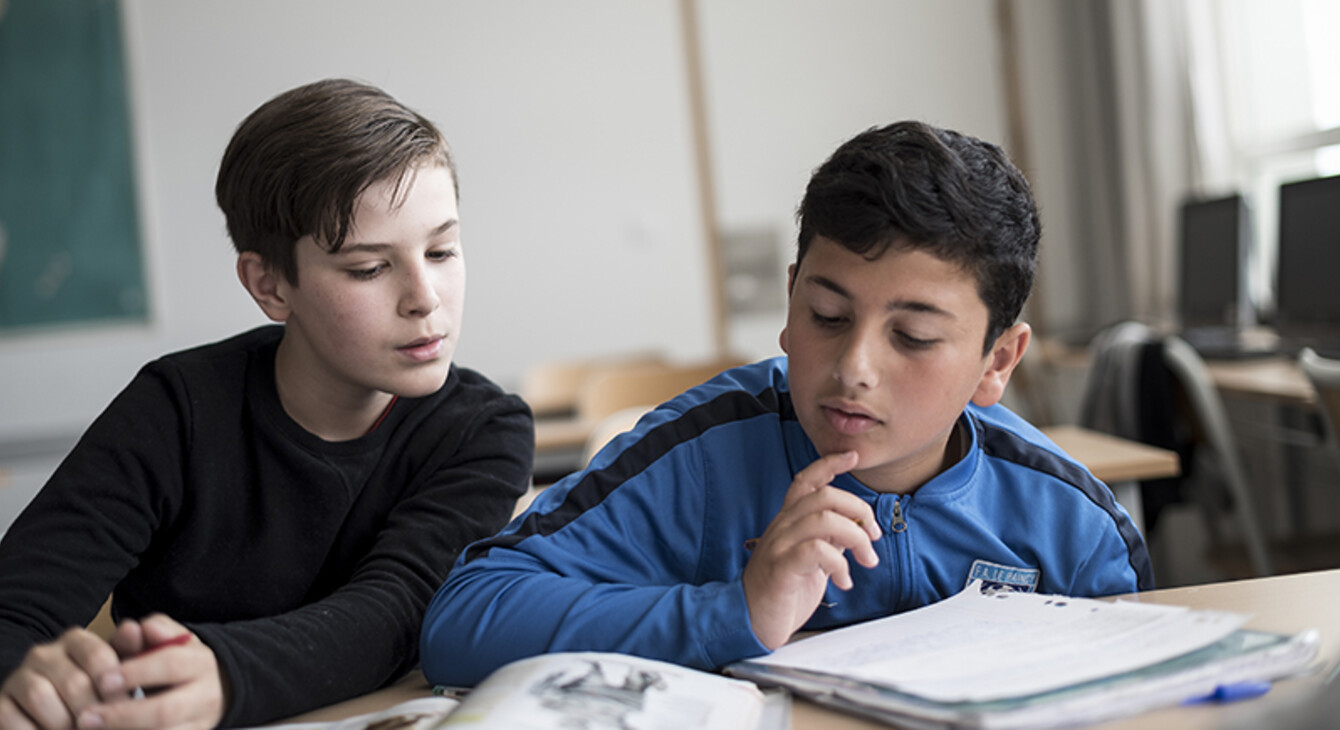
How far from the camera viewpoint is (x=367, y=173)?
1.01m

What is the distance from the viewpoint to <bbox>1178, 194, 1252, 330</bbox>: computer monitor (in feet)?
10.7

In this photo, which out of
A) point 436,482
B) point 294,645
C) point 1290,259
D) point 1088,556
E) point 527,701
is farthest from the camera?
point 1290,259

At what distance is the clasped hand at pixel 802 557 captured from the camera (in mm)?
738

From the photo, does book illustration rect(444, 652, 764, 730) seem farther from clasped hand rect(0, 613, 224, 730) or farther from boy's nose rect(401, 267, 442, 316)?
boy's nose rect(401, 267, 442, 316)

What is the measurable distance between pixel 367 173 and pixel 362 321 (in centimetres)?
14

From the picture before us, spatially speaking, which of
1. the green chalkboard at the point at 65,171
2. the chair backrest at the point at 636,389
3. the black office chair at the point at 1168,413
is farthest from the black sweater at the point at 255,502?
the green chalkboard at the point at 65,171

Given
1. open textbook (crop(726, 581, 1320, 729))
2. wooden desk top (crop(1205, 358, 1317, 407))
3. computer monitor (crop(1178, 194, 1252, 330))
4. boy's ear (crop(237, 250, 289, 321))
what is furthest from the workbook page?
computer monitor (crop(1178, 194, 1252, 330))

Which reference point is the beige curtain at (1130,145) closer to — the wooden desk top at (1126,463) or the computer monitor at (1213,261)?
the computer monitor at (1213,261)

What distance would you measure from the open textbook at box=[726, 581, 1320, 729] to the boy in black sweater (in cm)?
38

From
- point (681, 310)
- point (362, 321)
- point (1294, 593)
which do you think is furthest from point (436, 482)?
point (681, 310)

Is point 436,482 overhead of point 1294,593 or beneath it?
overhead

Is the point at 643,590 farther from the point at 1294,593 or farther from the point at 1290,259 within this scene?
the point at 1290,259

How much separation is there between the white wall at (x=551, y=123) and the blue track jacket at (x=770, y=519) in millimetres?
4084

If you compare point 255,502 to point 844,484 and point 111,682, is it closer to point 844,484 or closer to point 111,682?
point 111,682
